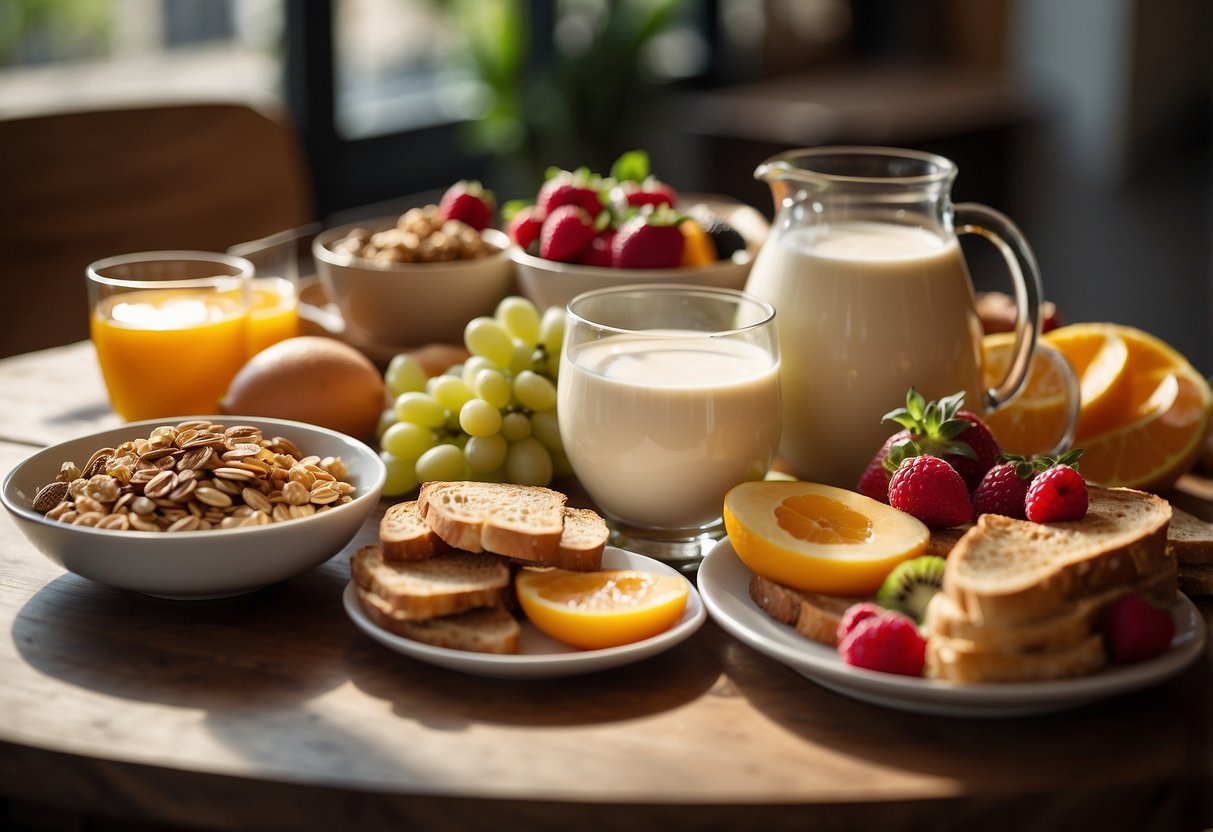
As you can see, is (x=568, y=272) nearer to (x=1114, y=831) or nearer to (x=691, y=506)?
(x=691, y=506)

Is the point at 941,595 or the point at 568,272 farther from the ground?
the point at 568,272

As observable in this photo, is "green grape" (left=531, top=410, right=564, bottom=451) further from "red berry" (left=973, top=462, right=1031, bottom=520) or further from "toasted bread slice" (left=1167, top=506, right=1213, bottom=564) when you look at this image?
"toasted bread slice" (left=1167, top=506, right=1213, bottom=564)

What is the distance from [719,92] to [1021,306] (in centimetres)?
355

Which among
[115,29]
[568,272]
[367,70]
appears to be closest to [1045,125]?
[367,70]

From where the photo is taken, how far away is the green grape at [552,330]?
1.19 metres


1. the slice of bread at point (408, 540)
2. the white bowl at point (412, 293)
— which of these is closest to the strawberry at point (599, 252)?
the white bowl at point (412, 293)

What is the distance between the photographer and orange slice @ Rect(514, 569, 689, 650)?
32.9 inches

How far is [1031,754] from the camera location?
0.75 meters

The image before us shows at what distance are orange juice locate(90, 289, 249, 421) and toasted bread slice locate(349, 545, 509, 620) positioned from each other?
48 cm

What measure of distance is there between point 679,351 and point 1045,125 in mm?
4681

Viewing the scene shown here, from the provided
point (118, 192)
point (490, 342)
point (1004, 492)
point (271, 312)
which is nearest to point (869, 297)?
point (1004, 492)

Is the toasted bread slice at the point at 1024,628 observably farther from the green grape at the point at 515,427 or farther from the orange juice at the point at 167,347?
the orange juice at the point at 167,347

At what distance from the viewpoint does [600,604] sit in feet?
2.82

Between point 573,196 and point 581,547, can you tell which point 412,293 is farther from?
point 581,547
